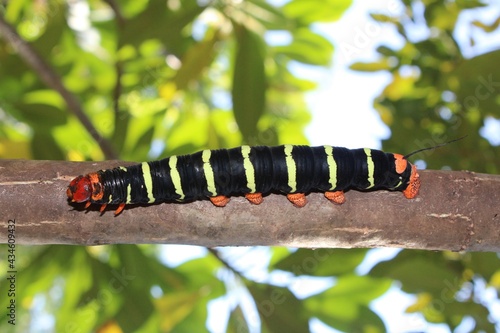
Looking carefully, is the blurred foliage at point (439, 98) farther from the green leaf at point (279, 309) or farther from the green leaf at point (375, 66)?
the green leaf at point (279, 309)

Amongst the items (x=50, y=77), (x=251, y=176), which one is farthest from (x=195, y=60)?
(x=251, y=176)

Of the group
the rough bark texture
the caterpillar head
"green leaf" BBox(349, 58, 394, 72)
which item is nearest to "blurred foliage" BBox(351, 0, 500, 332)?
"green leaf" BBox(349, 58, 394, 72)

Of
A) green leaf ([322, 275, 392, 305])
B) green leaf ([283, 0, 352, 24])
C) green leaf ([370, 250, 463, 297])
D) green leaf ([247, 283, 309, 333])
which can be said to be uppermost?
green leaf ([283, 0, 352, 24])

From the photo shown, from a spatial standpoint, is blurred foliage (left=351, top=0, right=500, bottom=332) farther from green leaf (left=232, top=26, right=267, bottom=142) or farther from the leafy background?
green leaf (left=232, top=26, right=267, bottom=142)

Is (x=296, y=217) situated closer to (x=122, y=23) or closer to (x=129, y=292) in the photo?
(x=129, y=292)

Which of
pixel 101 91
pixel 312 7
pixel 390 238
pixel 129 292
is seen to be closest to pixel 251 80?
pixel 312 7

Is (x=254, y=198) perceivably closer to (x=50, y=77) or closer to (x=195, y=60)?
(x=195, y=60)
